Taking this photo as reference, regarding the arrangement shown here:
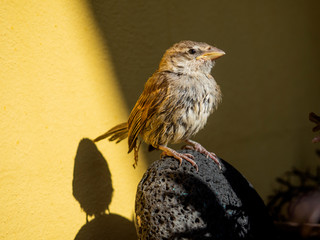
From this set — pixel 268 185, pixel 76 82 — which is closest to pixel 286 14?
pixel 268 185

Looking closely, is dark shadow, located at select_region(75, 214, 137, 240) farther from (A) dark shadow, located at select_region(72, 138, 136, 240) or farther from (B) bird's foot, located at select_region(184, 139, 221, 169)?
(B) bird's foot, located at select_region(184, 139, 221, 169)

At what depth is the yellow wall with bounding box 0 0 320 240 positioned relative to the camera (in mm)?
2072

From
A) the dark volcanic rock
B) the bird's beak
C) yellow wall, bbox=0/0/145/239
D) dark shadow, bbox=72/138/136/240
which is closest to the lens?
the dark volcanic rock

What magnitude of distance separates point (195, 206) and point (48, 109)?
3.66 feet

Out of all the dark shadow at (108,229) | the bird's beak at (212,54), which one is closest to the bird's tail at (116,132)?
the dark shadow at (108,229)

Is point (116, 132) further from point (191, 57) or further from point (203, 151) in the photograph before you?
point (191, 57)

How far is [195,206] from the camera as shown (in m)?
1.73

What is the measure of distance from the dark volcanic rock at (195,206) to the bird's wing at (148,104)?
0.34 meters

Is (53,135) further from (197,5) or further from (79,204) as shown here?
(197,5)

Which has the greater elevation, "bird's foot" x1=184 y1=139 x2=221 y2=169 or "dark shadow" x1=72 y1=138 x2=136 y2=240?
"bird's foot" x1=184 y1=139 x2=221 y2=169

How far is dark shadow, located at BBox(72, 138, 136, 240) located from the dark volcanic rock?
65 centimetres

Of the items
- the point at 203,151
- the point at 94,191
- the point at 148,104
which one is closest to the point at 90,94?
the point at 148,104

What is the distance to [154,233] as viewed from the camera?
173 cm

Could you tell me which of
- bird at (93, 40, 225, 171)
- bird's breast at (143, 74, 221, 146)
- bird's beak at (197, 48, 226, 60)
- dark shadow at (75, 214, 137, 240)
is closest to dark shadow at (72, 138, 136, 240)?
dark shadow at (75, 214, 137, 240)
